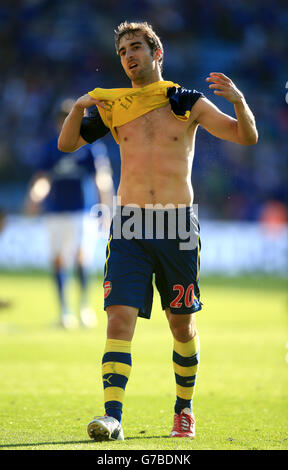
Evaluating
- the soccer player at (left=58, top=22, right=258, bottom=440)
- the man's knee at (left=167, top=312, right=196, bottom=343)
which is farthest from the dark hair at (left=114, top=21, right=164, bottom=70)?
the man's knee at (left=167, top=312, right=196, bottom=343)

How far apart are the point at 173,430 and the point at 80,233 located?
6.06 meters

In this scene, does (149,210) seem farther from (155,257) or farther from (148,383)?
(148,383)

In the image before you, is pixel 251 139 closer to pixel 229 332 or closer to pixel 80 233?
pixel 229 332

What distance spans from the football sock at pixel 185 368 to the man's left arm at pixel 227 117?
3.74 feet

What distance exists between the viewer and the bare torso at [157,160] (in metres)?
4.33

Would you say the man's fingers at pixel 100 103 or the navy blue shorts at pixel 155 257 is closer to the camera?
the navy blue shorts at pixel 155 257

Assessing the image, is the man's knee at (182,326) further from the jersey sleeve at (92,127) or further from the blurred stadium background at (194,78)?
the blurred stadium background at (194,78)

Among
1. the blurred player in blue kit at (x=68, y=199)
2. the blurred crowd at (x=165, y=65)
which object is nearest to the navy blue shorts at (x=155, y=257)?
the blurred player in blue kit at (x=68, y=199)

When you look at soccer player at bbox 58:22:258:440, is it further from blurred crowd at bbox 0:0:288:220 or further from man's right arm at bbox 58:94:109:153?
blurred crowd at bbox 0:0:288:220

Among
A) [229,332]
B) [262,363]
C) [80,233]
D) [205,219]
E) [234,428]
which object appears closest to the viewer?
[234,428]

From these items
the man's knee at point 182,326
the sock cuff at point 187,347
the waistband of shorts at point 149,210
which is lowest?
the sock cuff at point 187,347

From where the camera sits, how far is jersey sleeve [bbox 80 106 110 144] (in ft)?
14.6
